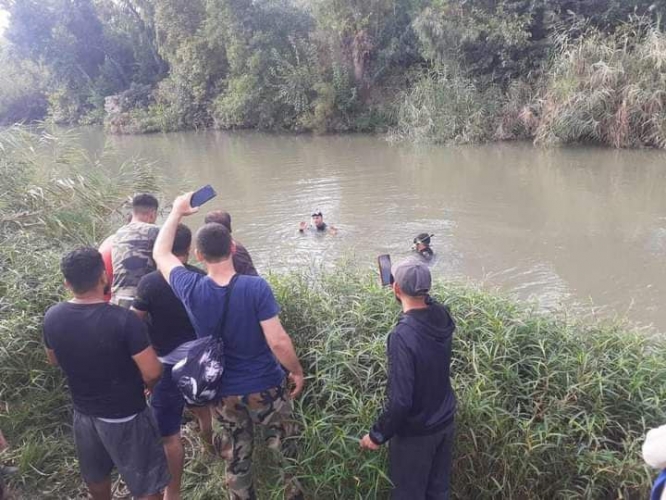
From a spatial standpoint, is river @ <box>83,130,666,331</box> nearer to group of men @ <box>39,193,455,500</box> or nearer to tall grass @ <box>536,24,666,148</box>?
tall grass @ <box>536,24,666,148</box>

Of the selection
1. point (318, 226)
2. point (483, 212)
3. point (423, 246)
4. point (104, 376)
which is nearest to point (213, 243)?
point (104, 376)

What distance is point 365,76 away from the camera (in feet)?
73.9

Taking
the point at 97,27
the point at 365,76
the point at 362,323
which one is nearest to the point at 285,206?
the point at 362,323

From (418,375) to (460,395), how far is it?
33.6 inches

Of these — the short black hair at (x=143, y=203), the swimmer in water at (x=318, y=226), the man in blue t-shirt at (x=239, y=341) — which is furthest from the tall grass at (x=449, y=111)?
the man in blue t-shirt at (x=239, y=341)

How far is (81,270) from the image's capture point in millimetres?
2484

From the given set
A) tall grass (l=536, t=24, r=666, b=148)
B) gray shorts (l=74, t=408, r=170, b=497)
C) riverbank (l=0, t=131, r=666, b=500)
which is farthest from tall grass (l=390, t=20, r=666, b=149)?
gray shorts (l=74, t=408, r=170, b=497)

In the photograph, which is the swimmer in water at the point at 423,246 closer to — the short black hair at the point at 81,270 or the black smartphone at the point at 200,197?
the black smartphone at the point at 200,197

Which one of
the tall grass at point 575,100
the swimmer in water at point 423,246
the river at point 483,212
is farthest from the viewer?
the tall grass at point 575,100

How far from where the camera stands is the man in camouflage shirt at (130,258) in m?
3.25

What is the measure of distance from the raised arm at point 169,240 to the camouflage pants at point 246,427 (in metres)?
0.73

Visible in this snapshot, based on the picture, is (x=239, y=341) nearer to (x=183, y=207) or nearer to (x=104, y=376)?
(x=104, y=376)

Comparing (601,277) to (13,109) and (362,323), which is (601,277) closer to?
(362,323)

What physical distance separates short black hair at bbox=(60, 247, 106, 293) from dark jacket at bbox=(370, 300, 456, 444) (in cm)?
137
